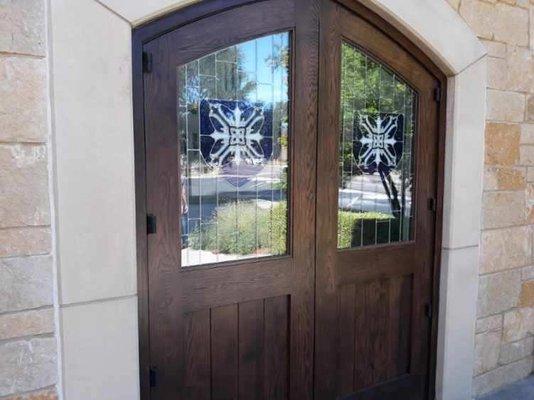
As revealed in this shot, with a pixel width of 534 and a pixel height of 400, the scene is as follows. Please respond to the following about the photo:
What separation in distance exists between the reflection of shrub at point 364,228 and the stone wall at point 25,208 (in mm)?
1442

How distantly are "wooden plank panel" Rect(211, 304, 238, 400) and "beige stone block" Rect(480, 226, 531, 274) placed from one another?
1.66 m

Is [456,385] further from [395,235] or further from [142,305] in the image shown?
[142,305]

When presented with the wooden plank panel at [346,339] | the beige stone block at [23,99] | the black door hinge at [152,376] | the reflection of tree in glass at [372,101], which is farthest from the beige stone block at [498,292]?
the beige stone block at [23,99]

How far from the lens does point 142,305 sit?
1.94 m

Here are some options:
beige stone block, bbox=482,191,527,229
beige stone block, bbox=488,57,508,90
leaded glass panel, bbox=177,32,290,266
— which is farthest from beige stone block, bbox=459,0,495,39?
leaded glass panel, bbox=177,32,290,266

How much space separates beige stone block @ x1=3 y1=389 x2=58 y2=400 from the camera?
1645 millimetres

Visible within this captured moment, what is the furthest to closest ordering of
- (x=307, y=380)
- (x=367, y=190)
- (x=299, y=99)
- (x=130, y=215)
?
(x=367, y=190)
(x=307, y=380)
(x=299, y=99)
(x=130, y=215)

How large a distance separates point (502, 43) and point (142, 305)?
2.55 metres

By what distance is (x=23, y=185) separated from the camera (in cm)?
161

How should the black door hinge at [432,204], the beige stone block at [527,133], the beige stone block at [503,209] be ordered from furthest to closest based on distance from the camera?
the beige stone block at [527,133] < the beige stone block at [503,209] < the black door hinge at [432,204]

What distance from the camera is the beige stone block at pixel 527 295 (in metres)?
3.15

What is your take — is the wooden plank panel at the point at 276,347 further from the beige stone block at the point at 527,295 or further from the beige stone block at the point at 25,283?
the beige stone block at the point at 527,295

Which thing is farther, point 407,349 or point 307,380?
point 407,349

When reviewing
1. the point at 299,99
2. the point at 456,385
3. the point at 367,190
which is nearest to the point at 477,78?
the point at 367,190
